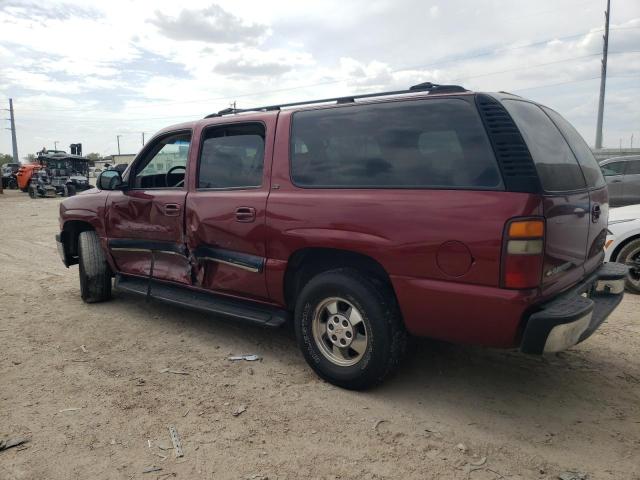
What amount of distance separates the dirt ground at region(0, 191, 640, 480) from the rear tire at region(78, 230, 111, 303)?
79 cm

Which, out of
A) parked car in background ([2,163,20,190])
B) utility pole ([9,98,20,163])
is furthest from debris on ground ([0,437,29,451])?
utility pole ([9,98,20,163])

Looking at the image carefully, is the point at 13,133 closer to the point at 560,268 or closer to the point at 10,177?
the point at 10,177

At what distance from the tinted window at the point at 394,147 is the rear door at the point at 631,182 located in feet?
34.6

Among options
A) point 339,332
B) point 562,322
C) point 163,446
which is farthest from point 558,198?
point 163,446

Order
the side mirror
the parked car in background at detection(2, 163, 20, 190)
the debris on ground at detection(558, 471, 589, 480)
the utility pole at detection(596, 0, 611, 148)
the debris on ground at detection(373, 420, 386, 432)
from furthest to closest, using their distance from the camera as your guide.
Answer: the parked car in background at detection(2, 163, 20, 190) < the utility pole at detection(596, 0, 611, 148) < the side mirror < the debris on ground at detection(373, 420, 386, 432) < the debris on ground at detection(558, 471, 589, 480)

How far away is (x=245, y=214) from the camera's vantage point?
372 cm

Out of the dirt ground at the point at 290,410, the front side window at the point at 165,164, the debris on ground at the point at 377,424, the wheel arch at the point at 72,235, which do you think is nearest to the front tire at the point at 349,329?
the dirt ground at the point at 290,410

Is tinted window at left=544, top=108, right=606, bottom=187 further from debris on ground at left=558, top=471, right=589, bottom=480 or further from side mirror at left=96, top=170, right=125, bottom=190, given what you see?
side mirror at left=96, top=170, right=125, bottom=190

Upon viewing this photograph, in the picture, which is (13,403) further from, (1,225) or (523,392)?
(1,225)

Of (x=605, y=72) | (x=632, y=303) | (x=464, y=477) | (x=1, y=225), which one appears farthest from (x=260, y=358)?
(x=605, y=72)

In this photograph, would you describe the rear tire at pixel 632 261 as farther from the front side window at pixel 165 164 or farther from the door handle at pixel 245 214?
the front side window at pixel 165 164

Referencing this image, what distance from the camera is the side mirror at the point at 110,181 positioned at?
4.80 metres

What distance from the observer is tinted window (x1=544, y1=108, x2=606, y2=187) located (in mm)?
3371

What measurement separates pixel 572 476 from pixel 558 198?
142cm
